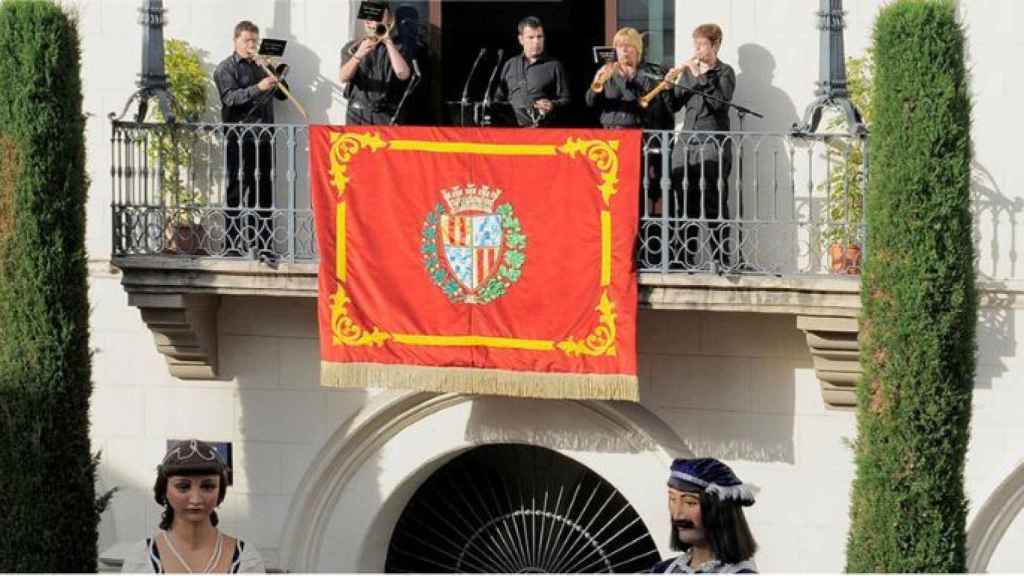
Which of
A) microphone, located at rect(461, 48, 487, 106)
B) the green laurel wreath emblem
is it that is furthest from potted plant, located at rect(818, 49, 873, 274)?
microphone, located at rect(461, 48, 487, 106)

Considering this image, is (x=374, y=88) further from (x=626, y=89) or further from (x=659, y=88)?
(x=659, y=88)

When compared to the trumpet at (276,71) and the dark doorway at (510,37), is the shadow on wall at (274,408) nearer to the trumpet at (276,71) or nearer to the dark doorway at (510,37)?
the trumpet at (276,71)

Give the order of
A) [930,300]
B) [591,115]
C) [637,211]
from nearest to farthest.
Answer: [930,300]
[637,211]
[591,115]


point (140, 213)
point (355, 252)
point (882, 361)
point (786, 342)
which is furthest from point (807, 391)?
point (140, 213)

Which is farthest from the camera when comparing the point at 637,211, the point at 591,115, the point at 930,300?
the point at 591,115

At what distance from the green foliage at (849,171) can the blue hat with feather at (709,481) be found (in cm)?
436

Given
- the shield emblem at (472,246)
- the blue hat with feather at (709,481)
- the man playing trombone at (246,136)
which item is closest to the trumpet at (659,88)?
the shield emblem at (472,246)

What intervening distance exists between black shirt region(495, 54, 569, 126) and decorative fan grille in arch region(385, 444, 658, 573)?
225 cm

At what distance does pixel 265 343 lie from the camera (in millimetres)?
17438

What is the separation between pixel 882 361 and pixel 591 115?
3072 mm

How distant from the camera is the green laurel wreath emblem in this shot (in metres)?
16.2

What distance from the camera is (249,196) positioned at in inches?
669

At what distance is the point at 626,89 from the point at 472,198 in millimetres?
1098

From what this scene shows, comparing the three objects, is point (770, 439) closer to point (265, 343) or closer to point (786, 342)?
point (786, 342)
